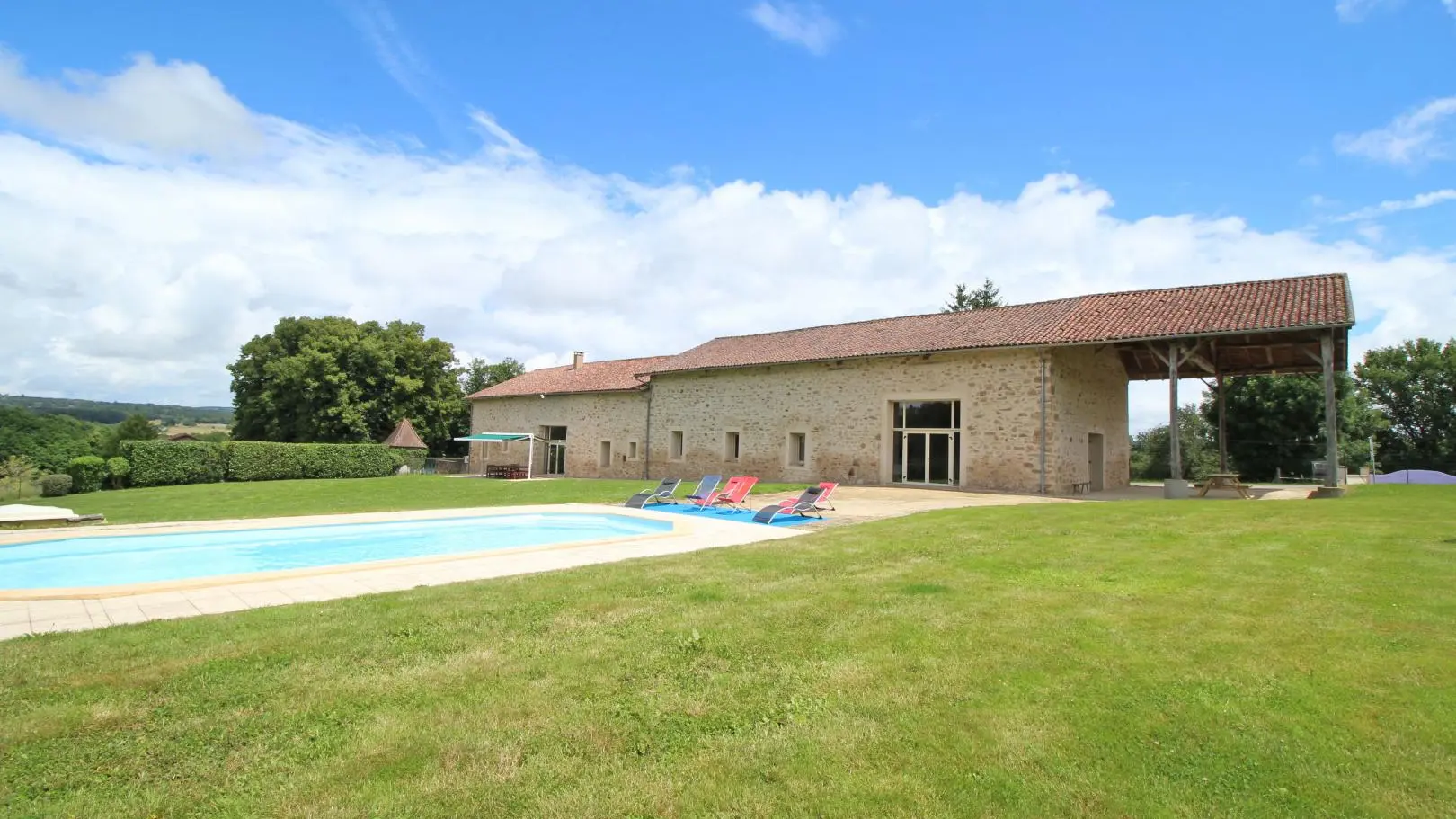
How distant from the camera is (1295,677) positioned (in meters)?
3.56

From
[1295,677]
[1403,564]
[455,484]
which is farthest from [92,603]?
[455,484]

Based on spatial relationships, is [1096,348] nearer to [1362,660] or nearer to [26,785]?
[1362,660]

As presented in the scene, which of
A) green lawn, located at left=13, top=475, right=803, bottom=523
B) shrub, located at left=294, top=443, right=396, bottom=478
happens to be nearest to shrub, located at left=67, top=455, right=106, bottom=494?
green lawn, located at left=13, top=475, right=803, bottom=523

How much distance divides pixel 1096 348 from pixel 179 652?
20.7 metres

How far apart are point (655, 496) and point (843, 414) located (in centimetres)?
764

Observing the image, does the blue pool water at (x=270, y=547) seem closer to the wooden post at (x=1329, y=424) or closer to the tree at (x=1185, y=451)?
the wooden post at (x=1329, y=424)

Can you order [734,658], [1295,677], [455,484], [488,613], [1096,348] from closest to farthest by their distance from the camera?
[1295,677] < [734,658] < [488,613] < [1096,348] < [455,484]

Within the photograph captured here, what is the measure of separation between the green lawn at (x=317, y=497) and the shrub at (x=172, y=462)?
1.75m

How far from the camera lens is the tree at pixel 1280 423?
3167 centimetres

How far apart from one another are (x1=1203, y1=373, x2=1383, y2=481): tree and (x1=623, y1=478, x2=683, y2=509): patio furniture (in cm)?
2608

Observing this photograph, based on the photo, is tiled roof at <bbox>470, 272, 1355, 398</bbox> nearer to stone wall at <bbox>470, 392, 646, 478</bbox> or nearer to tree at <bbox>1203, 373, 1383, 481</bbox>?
stone wall at <bbox>470, 392, 646, 478</bbox>

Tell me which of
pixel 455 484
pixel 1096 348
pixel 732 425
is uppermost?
pixel 1096 348

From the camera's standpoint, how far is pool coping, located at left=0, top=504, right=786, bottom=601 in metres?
6.07

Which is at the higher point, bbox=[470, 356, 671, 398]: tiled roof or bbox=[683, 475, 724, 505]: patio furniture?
bbox=[470, 356, 671, 398]: tiled roof
